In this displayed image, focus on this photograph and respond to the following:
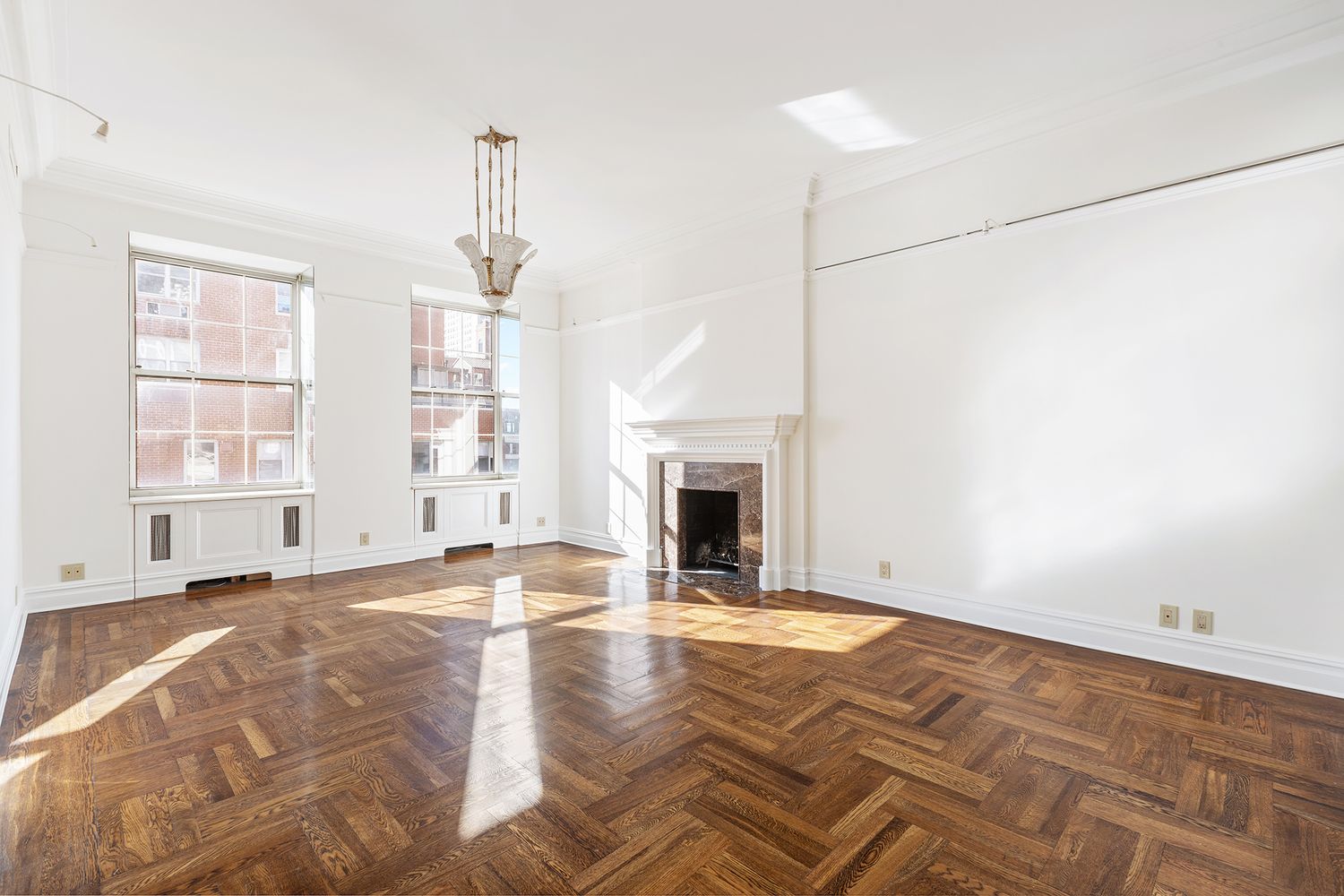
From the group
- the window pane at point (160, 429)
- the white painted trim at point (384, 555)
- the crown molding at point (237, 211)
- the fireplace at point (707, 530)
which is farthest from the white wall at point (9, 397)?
the fireplace at point (707, 530)

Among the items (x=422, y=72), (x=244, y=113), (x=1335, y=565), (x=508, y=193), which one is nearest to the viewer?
(x=1335, y=565)

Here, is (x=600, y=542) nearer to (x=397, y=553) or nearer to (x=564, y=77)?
(x=397, y=553)

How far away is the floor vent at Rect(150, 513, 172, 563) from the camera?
4.28 metres

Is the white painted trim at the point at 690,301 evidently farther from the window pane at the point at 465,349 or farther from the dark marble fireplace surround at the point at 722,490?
the dark marble fireplace surround at the point at 722,490

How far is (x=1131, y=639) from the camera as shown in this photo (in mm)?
3105

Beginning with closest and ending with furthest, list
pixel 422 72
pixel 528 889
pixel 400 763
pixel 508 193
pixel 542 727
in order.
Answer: pixel 528 889, pixel 400 763, pixel 542 727, pixel 422 72, pixel 508 193

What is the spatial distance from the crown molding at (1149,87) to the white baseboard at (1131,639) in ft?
8.60

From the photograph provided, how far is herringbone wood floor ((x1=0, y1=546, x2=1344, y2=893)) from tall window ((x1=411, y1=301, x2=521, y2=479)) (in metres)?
2.63

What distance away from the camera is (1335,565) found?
2.62m

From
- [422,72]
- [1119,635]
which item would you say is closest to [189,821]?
[422,72]

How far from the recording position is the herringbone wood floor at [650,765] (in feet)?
5.20

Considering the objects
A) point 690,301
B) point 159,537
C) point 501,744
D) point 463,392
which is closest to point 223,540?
point 159,537

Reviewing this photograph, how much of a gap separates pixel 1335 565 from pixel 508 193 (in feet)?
16.4

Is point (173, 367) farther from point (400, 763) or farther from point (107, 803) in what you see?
point (400, 763)
